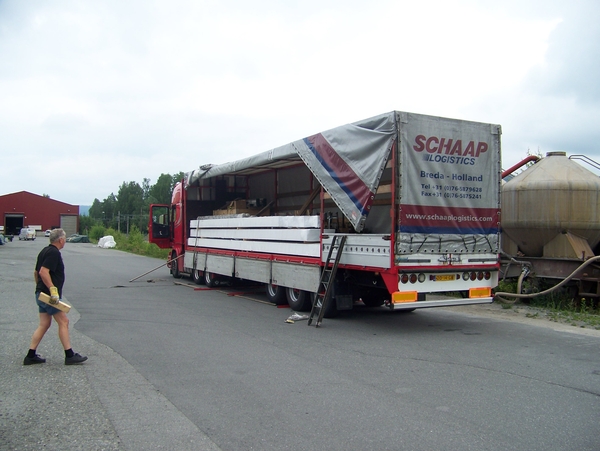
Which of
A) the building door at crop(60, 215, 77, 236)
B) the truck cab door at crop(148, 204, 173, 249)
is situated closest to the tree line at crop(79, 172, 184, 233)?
the building door at crop(60, 215, 77, 236)

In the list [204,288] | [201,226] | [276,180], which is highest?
[276,180]

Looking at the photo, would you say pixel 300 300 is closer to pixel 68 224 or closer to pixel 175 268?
pixel 175 268

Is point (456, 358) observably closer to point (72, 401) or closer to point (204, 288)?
point (72, 401)

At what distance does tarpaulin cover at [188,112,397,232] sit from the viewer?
9055 mm

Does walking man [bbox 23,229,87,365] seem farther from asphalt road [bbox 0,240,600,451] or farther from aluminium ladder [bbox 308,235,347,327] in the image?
aluminium ladder [bbox 308,235,347,327]

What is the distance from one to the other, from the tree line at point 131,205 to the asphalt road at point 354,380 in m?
77.7

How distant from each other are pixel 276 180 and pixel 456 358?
372 inches

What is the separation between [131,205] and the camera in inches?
4594

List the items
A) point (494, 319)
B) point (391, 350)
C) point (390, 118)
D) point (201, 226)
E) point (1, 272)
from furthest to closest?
point (1, 272) < point (201, 226) < point (494, 319) < point (390, 118) < point (391, 350)

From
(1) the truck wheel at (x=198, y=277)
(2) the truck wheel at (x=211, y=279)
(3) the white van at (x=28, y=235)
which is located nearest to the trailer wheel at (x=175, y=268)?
(1) the truck wheel at (x=198, y=277)

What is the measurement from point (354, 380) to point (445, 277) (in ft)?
12.0

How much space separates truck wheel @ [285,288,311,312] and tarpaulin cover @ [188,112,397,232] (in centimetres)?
238

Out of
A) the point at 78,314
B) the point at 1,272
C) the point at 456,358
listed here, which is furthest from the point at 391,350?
the point at 1,272

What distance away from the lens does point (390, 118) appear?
888cm
